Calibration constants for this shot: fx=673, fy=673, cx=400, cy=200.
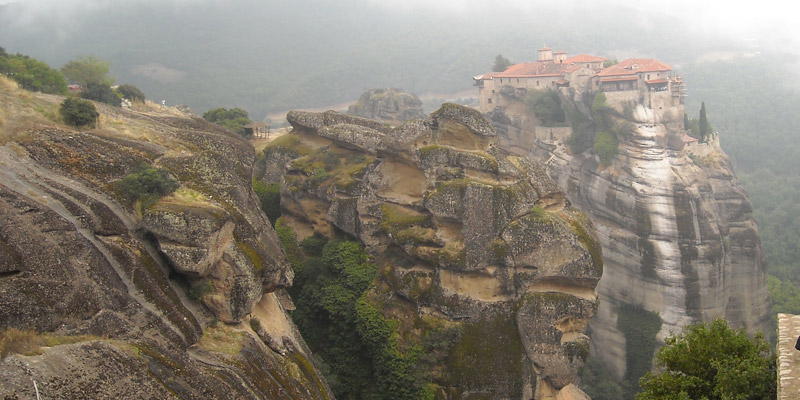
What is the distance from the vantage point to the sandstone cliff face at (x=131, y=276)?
40.3 ft

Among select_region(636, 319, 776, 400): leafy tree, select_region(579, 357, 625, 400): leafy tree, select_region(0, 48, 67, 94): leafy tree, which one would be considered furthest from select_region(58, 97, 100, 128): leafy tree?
select_region(579, 357, 625, 400): leafy tree

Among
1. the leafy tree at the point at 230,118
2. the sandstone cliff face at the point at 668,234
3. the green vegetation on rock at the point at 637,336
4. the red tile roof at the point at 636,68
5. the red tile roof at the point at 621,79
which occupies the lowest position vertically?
the green vegetation on rock at the point at 637,336

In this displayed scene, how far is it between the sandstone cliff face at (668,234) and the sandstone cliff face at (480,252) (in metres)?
18.8

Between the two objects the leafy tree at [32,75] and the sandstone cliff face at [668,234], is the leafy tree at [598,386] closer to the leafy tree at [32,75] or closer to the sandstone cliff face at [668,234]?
the sandstone cliff face at [668,234]

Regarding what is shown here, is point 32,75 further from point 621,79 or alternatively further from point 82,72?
point 621,79

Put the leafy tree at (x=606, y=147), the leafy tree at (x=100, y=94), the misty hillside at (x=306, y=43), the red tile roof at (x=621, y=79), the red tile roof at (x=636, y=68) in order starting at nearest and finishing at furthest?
the leafy tree at (x=100, y=94)
the leafy tree at (x=606, y=147)
the red tile roof at (x=621, y=79)
the red tile roof at (x=636, y=68)
the misty hillside at (x=306, y=43)

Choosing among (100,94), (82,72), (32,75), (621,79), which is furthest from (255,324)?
(621,79)

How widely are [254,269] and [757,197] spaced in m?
66.1

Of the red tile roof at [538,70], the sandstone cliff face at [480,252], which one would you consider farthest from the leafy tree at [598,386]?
the red tile roof at [538,70]

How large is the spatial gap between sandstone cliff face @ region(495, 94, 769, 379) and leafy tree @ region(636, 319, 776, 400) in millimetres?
30161

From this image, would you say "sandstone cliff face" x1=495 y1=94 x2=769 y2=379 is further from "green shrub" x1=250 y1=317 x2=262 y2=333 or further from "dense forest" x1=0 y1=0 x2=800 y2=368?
"green shrub" x1=250 y1=317 x2=262 y2=333

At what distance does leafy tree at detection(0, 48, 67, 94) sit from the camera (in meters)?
28.7

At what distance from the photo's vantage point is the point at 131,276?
586 inches

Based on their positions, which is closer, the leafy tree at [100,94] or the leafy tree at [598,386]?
the leafy tree at [100,94]
